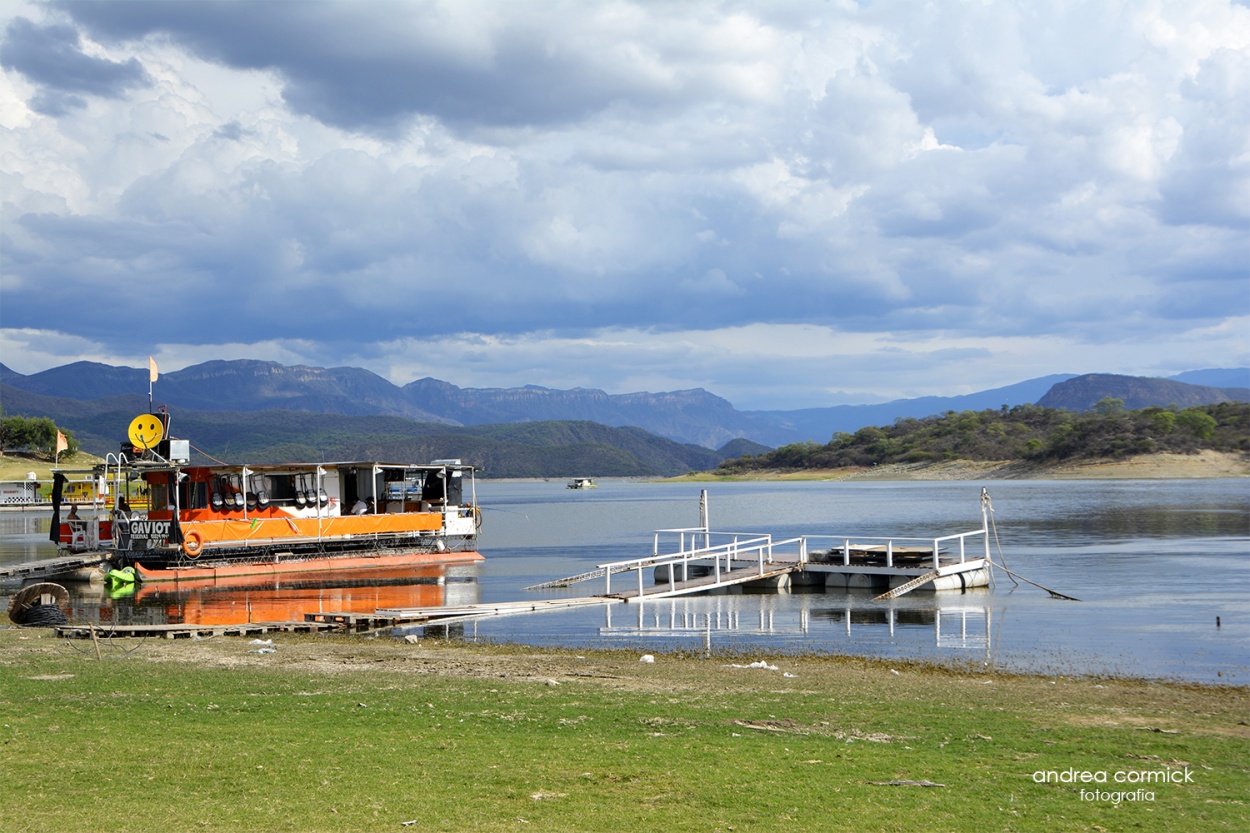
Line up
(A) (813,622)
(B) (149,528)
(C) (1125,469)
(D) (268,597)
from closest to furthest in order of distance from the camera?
(A) (813,622) → (D) (268,597) → (B) (149,528) → (C) (1125,469)

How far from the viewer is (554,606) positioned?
29.0m

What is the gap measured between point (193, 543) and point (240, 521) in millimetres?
2267

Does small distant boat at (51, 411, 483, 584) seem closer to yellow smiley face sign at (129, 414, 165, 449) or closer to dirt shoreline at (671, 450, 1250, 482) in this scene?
yellow smiley face sign at (129, 414, 165, 449)

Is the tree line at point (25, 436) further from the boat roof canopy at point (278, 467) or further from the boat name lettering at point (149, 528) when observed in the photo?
the boat name lettering at point (149, 528)

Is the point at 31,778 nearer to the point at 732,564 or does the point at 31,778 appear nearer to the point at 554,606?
the point at 554,606

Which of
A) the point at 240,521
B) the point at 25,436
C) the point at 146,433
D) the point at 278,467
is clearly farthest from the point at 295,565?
the point at 25,436

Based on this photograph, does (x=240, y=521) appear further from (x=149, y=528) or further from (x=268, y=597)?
(x=268, y=597)

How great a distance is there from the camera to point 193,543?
40.4 meters

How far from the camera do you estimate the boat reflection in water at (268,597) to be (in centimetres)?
2975

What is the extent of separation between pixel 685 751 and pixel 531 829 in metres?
2.86

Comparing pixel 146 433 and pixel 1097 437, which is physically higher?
pixel 1097 437

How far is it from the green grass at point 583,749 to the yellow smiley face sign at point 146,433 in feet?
86.3

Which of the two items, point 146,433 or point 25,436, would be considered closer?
point 146,433

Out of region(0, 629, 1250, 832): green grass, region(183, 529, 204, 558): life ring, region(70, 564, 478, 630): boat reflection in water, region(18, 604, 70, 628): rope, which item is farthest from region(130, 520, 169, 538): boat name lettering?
region(0, 629, 1250, 832): green grass
